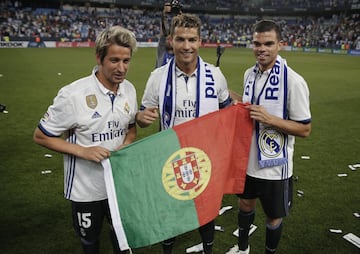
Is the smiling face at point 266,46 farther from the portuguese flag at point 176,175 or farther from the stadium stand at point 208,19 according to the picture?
the stadium stand at point 208,19

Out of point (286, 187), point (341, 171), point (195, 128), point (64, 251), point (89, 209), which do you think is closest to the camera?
point (89, 209)

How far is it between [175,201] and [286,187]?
1139 millimetres

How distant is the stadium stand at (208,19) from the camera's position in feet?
141

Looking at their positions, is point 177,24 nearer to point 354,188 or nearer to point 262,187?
point 262,187

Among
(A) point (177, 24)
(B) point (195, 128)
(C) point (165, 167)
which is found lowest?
(C) point (165, 167)

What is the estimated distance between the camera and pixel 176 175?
288 cm

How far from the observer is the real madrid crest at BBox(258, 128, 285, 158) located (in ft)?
10.4

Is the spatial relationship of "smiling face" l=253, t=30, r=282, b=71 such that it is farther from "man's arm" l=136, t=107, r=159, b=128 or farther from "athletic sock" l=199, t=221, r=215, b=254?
"athletic sock" l=199, t=221, r=215, b=254

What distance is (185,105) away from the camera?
3176 millimetres

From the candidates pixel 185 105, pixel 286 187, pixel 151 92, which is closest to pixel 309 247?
pixel 286 187

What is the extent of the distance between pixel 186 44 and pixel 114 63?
2.53ft

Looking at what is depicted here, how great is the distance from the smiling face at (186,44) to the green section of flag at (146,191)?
690mm

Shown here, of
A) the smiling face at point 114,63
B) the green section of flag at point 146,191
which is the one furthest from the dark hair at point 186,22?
the green section of flag at point 146,191

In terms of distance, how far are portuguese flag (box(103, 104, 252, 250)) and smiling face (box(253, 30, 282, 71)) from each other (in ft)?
1.56
